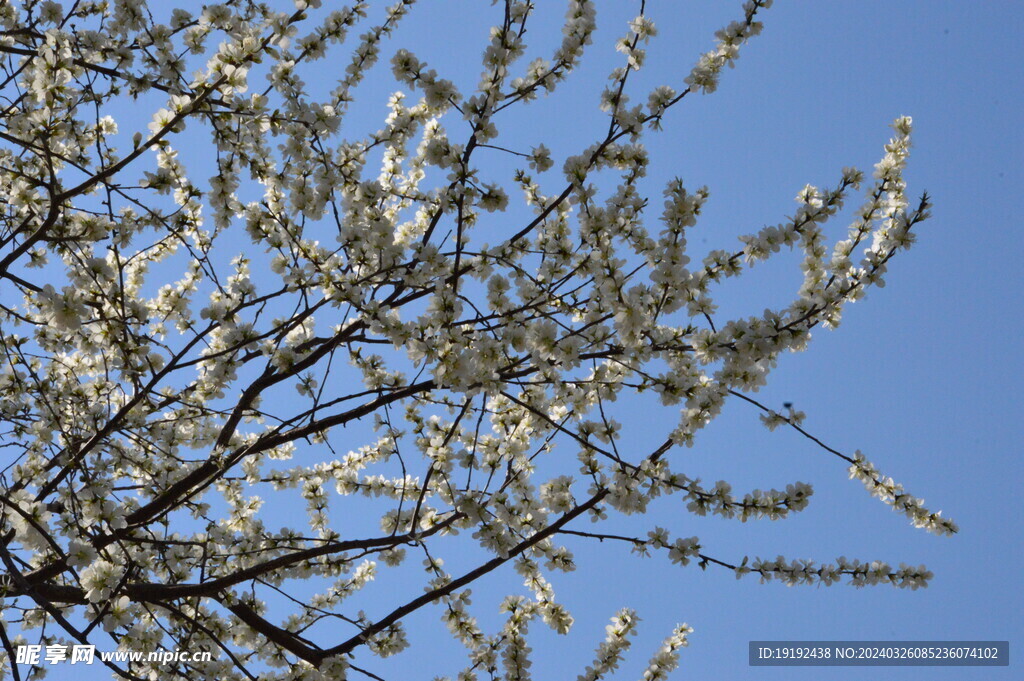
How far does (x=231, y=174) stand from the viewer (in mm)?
4480

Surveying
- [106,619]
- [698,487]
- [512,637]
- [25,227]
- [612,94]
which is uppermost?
[612,94]

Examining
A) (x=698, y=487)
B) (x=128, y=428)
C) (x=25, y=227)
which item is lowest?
(x=698, y=487)

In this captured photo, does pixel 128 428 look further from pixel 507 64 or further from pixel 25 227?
pixel 507 64

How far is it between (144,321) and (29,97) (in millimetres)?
1319

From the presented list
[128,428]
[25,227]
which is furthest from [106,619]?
[25,227]

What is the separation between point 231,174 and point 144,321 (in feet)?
3.77

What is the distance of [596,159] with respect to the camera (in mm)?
4121

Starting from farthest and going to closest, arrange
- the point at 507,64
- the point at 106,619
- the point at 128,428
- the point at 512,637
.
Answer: the point at 512,637 → the point at 128,428 → the point at 507,64 → the point at 106,619

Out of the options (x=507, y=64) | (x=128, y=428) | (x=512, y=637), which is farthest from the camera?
(x=512, y=637)

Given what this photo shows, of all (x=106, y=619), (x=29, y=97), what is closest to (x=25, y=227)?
(x=29, y=97)

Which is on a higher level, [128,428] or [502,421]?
[502,421]

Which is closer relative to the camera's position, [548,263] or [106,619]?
[106,619]

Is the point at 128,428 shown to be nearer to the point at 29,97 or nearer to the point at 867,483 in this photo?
the point at 29,97

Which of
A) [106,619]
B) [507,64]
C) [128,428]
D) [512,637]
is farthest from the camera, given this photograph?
[512,637]
